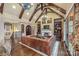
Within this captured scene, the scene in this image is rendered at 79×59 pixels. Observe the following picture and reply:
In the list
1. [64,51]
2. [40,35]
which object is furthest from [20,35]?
[64,51]

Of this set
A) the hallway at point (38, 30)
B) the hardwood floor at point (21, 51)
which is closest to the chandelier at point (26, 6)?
the hallway at point (38, 30)

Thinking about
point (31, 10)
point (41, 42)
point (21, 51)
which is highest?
point (31, 10)

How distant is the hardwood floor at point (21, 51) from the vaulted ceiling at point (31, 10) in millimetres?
482

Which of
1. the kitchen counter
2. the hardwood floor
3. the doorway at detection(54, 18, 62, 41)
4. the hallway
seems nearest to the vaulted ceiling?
the hallway

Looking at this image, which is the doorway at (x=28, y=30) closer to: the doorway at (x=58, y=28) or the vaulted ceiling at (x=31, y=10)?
the vaulted ceiling at (x=31, y=10)

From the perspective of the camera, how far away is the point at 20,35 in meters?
3.13

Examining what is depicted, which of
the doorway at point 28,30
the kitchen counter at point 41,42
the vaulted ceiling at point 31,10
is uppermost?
the vaulted ceiling at point 31,10

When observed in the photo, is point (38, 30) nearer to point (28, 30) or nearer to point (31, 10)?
point (28, 30)

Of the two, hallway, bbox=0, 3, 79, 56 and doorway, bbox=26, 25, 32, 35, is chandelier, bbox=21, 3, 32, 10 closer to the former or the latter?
hallway, bbox=0, 3, 79, 56

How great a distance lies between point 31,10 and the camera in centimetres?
313

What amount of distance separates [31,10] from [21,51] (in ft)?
2.25

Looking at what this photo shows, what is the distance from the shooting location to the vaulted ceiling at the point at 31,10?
10.0 feet

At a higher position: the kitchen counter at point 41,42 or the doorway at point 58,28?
the doorway at point 58,28

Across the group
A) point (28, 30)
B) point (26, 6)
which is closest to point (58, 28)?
point (28, 30)
